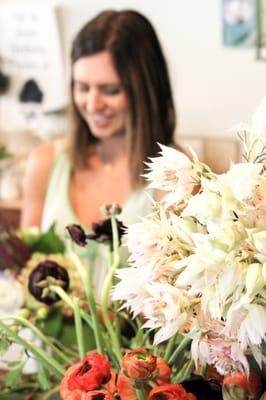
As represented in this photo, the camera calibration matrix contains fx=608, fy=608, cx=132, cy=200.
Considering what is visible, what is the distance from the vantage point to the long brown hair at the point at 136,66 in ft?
4.05

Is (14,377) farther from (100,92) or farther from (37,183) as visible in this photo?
(37,183)

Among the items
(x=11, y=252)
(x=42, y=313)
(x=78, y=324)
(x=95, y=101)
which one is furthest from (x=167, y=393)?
(x=95, y=101)

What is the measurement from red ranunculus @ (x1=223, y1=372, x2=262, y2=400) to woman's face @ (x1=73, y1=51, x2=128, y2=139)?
0.82 meters

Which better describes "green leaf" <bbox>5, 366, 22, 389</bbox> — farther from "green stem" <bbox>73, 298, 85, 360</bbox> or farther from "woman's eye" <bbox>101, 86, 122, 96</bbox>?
"woman's eye" <bbox>101, 86, 122, 96</bbox>

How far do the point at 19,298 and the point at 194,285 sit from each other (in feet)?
1.37

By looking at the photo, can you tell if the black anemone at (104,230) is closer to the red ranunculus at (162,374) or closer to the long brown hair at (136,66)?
the red ranunculus at (162,374)

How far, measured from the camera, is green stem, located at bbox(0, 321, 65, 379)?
586 mm

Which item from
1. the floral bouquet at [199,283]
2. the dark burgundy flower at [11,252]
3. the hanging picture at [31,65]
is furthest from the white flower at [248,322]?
the hanging picture at [31,65]

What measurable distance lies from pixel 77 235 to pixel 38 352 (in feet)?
0.41

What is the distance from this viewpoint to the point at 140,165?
4.20 ft

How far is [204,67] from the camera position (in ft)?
5.92

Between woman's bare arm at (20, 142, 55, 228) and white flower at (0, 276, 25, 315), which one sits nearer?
white flower at (0, 276, 25, 315)

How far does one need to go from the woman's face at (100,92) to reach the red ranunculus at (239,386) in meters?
0.82

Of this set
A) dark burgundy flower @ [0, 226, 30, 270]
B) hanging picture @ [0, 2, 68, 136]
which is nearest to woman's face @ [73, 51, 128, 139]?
dark burgundy flower @ [0, 226, 30, 270]
